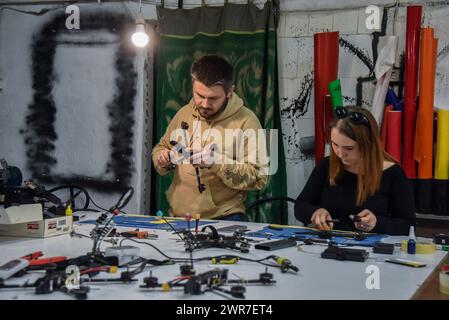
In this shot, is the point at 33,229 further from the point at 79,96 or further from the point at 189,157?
the point at 79,96

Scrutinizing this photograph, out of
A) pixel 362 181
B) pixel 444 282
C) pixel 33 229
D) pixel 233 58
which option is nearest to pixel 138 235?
pixel 33 229

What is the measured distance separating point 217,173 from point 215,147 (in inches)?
8.0

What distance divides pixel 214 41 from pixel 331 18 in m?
0.85

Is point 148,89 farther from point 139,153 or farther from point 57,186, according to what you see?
point 57,186

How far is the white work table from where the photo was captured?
1537mm

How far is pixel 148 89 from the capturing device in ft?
14.4

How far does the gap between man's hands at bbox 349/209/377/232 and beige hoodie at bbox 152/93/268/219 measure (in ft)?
2.16

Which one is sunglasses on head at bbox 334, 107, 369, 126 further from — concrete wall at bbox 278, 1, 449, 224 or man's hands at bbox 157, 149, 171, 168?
concrete wall at bbox 278, 1, 449, 224

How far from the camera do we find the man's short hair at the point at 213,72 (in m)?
3.08

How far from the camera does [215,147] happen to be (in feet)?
9.86

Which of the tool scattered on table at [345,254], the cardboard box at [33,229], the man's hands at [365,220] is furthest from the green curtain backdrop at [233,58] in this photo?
the tool scattered on table at [345,254]

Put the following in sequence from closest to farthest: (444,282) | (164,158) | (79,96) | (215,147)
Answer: (444,282) < (164,158) < (215,147) < (79,96)

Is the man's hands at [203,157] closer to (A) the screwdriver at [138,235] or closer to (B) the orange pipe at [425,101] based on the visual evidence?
(A) the screwdriver at [138,235]

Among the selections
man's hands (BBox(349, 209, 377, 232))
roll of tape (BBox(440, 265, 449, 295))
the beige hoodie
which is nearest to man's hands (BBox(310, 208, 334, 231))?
man's hands (BBox(349, 209, 377, 232))
